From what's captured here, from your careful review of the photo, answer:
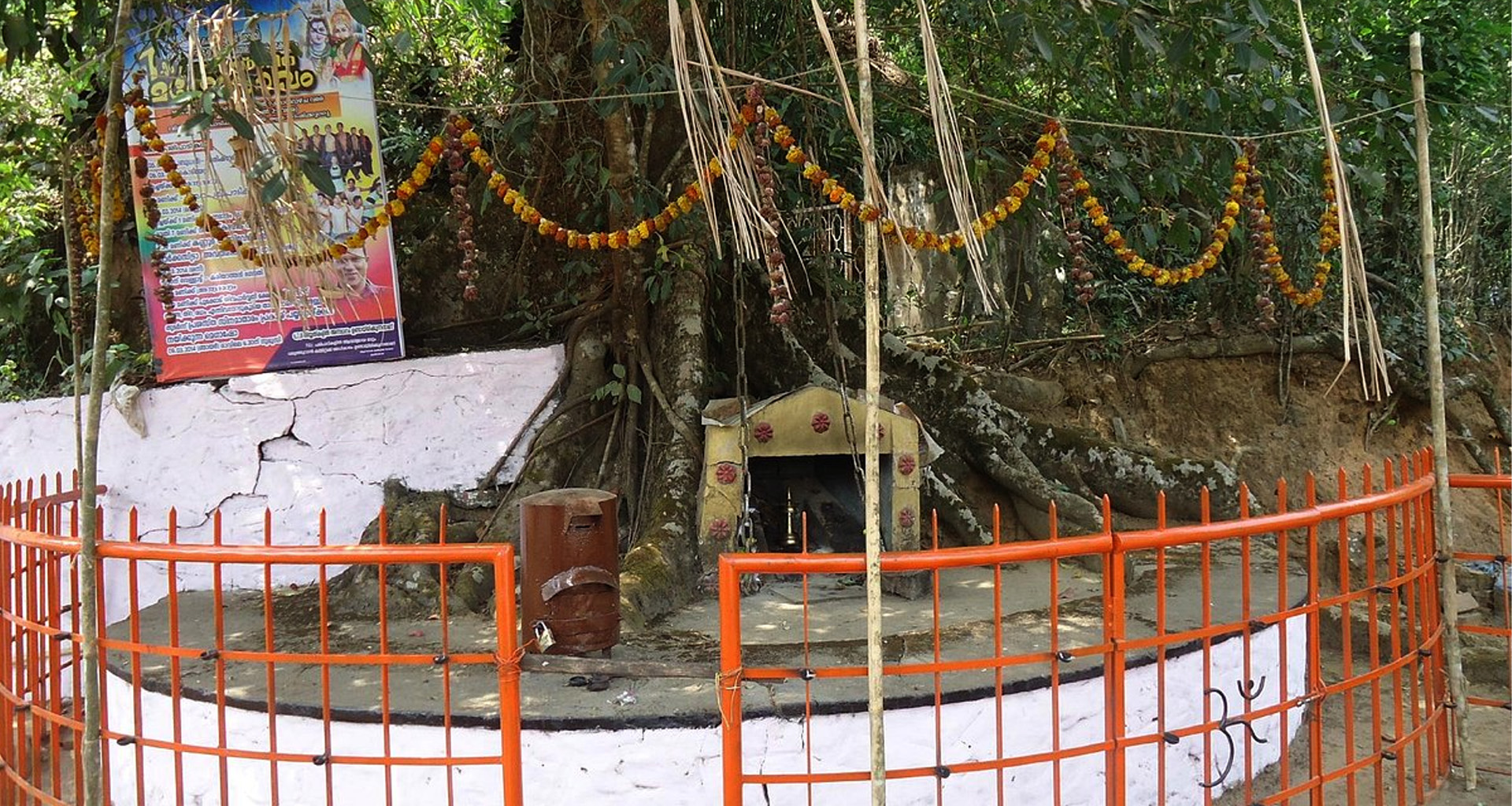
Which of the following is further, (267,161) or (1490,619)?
(1490,619)

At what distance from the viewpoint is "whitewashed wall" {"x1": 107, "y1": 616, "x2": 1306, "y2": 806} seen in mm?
3504

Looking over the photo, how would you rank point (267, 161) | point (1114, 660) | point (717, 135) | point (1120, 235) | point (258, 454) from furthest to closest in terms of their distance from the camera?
point (258, 454) → point (1120, 235) → point (267, 161) → point (1114, 660) → point (717, 135)

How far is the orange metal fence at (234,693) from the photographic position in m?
2.88

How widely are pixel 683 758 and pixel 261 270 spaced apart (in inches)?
148

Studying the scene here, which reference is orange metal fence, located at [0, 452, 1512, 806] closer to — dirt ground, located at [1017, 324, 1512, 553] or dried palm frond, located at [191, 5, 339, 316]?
dried palm frond, located at [191, 5, 339, 316]

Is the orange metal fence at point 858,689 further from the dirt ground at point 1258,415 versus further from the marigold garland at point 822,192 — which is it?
the dirt ground at point 1258,415

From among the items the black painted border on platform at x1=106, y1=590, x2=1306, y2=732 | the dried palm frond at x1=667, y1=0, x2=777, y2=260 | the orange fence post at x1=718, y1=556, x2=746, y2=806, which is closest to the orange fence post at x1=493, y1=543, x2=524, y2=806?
the orange fence post at x1=718, y1=556, x2=746, y2=806

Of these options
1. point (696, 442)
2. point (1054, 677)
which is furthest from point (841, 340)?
point (1054, 677)

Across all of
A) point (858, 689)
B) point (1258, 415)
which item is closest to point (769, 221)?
point (858, 689)

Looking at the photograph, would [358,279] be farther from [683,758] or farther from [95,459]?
[683,758]

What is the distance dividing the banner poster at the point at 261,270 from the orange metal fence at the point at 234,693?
1703mm

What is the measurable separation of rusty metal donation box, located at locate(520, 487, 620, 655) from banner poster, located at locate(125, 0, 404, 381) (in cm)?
265

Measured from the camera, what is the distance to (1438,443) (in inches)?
149

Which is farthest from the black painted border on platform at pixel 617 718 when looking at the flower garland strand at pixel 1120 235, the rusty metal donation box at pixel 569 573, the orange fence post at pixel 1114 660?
the flower garland strand at pixel 1120 235
